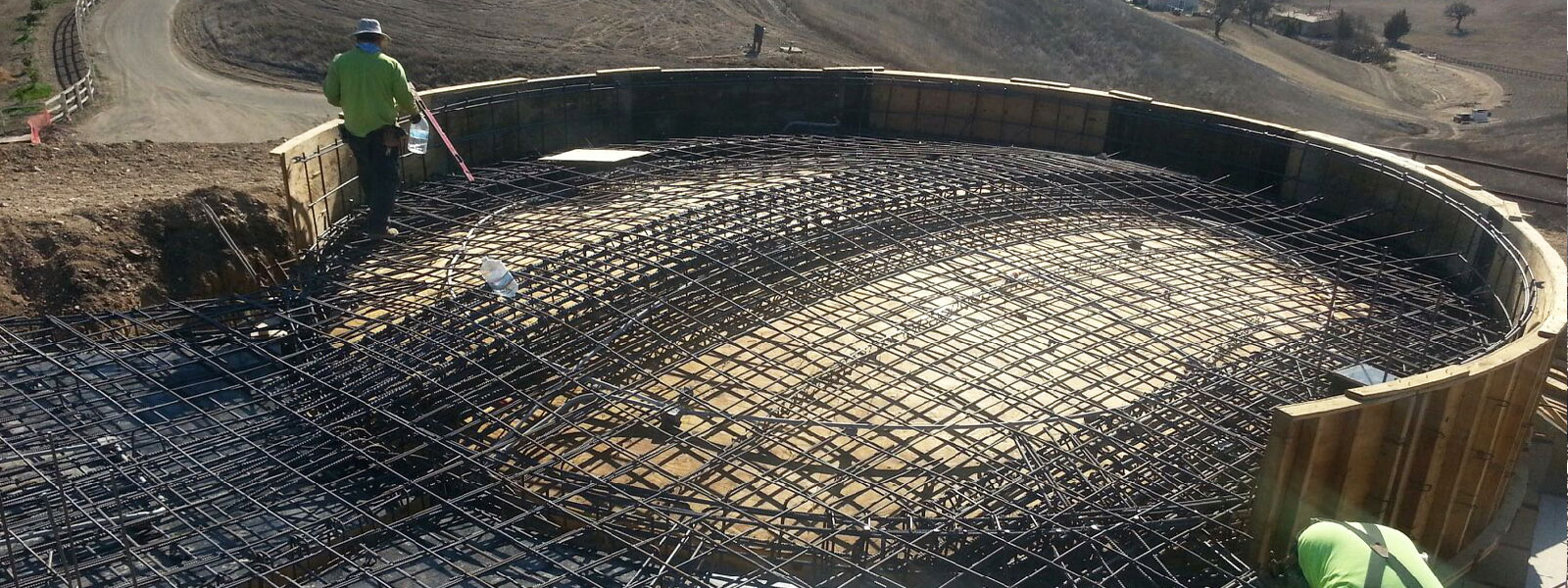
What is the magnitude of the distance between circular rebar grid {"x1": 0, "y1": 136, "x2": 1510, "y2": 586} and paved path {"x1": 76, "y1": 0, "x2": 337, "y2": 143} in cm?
1629

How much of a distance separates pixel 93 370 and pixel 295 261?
8.40ft

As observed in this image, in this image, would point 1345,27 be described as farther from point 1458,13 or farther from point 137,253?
point 137,253

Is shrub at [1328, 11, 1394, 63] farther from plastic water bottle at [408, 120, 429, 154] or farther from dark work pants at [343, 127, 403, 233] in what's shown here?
dark work pants at [343, 127, 403, 233]

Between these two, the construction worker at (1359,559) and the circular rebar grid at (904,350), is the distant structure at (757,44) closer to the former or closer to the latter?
the circular rebar grid at (904,350)

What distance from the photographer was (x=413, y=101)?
10766 millimetres

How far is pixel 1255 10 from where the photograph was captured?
191ft

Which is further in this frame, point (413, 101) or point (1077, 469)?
point (413, 101)

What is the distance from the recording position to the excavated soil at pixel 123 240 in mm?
12609

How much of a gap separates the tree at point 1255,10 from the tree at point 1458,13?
18078 mm

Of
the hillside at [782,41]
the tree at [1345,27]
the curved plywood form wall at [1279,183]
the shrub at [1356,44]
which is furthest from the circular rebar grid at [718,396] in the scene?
the tree at [1345,27]

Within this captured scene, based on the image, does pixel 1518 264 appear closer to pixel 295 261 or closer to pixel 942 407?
pixel 942 407

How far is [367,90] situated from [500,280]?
8.86ft

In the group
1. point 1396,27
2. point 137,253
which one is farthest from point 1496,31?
point 137,253

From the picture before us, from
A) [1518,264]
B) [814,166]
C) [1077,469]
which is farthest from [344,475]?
[1518,264]
